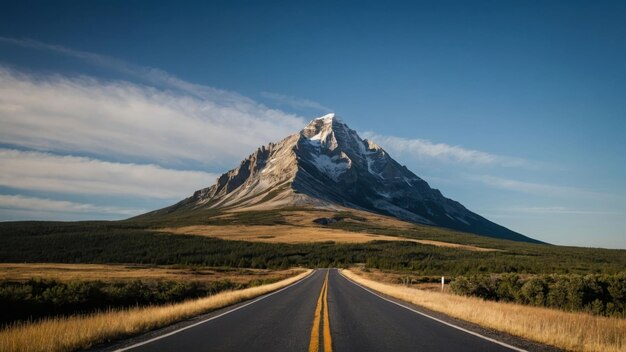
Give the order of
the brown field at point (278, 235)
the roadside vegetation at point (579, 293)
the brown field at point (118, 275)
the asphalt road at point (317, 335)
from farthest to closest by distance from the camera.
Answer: the brown field at point (278, 235) < the brown field at point (118, 275) < the roadside vegetation at point (579, 293) < the asphalt road at point (317, 335)

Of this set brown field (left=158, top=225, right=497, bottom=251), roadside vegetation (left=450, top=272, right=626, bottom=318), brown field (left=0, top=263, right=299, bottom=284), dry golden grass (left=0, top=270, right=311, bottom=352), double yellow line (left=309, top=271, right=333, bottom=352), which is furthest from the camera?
brown field (left=158, top=225, right=497, bottom=251)

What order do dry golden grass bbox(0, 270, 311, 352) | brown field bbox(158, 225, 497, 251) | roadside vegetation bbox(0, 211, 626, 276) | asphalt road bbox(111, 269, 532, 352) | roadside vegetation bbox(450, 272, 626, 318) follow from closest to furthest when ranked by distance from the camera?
dry golden grass bbox(0, 270, 311, 352)
asphalt road bbox(111, 269, 532, 352)
roadside vegetation bbox(450, 272, 626, 318)
roadside vegetation bbox(0, 211, 626, 276)
brown field bbox(158, 225, 497, 251)

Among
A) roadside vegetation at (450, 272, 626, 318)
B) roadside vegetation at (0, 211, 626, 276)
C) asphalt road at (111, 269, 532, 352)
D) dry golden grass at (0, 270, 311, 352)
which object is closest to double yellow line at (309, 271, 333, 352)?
asphalt road at (111, 269, 532, 352)

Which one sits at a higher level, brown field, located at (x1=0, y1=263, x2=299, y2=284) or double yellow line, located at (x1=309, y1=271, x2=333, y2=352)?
double yellow line, located at (x1=309, y1=271, x2=333, y2=352)

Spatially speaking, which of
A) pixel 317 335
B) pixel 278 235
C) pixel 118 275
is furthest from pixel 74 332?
pixel 278 235

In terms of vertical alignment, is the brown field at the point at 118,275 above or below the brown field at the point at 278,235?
below

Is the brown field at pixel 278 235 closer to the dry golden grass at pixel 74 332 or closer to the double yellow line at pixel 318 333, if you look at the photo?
the double yellow line at pixel 318 333

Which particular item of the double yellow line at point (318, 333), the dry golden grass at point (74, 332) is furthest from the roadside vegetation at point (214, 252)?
the dry golden grass at point (74, 332)

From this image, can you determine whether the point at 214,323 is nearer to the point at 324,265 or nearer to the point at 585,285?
the point at 585,285

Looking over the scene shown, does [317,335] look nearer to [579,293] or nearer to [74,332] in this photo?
[74,332]

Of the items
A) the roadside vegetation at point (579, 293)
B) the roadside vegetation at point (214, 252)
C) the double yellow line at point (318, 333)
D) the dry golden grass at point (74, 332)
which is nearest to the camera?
the dry golden grass at point (74, 332)

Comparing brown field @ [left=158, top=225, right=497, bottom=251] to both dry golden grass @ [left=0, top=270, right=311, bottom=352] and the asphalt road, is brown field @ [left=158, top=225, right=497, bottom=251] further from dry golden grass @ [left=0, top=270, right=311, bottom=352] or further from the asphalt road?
dry golden grass @ [left=0, top=270, right=311, bottom=352]

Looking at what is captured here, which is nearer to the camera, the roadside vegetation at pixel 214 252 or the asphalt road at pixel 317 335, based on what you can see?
the asphalt road at pixel 317 335

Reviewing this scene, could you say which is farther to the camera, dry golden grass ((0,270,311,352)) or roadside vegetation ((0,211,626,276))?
roadside vegetation ((0,211,626,276))
